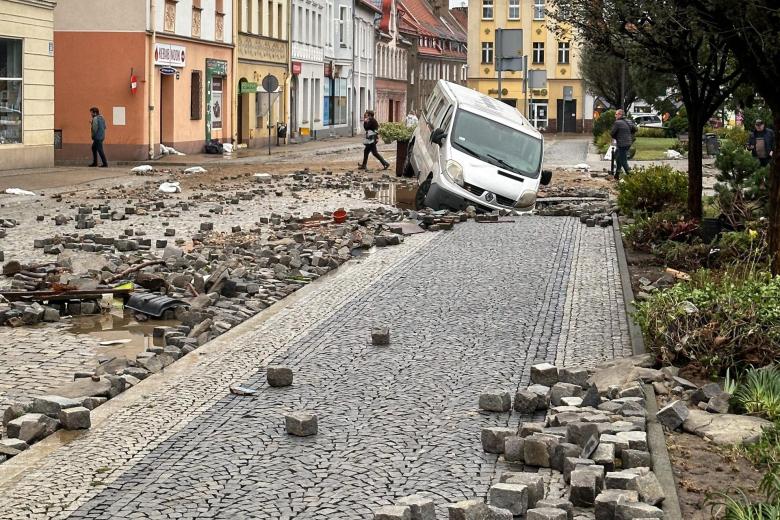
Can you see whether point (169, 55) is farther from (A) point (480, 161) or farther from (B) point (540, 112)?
(B) point (540, 112)

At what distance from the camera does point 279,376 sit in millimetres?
8836

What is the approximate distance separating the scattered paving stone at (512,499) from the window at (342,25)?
246ft

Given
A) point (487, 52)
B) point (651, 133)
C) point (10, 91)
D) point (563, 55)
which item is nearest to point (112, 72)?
point (10, 91)

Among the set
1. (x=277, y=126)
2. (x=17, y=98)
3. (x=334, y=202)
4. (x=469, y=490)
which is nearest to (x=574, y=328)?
(x=469, y=490)

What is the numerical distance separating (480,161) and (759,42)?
12752mm

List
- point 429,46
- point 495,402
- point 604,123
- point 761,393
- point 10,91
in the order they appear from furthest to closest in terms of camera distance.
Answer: point 429,46
point 604,123
point 10,91
point 495,402
point 761,393

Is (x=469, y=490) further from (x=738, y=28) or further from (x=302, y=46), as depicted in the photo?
(x=302, y=46)

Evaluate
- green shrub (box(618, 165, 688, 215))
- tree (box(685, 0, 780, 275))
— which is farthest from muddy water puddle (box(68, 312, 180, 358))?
green shrub (box(618, 165, 688, 215))

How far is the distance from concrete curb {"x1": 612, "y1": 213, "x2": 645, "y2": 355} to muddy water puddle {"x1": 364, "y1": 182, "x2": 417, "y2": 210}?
5.06 meters

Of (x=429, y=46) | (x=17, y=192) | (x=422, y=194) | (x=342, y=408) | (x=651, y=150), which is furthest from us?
(x=429, y=46)

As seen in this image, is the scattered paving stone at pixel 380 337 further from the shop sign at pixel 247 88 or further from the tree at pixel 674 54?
the shop sign at pixel 247 88

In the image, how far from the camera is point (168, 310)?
12133 millimetres

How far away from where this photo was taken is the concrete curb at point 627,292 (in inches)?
395

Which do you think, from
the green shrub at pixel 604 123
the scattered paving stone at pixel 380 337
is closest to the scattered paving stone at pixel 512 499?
the scattered paving stone at pixel 380 337
